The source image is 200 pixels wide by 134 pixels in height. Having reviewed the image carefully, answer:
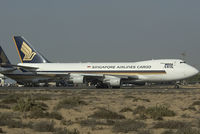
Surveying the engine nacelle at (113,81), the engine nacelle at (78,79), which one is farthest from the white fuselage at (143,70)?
the engine nacelle at (78,79)

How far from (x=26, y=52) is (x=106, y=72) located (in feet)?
63.8

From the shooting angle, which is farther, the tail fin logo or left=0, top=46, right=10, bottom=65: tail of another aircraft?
the tail fin logo

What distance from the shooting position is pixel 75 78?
59250mm

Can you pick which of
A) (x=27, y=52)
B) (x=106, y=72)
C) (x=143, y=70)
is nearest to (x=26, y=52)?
(x=27, y=52)

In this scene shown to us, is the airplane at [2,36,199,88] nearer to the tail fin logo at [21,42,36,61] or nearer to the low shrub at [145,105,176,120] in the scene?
the tail fin logo at [21,42,36,61]

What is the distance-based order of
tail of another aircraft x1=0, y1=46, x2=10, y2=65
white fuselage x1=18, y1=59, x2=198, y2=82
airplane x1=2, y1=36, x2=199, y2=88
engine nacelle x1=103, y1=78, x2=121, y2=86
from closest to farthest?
white fuselage x1=18, y1=59, x2=198, y2=82 < airplane x1=2, y1=36, x2=199, y2=88 < engine nacelle x1=103, y1=78, x2=121, y2=86 < tail of another aircraft x1=0, y1=46, x2=10, y2=65

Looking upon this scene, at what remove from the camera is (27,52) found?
70.8 m

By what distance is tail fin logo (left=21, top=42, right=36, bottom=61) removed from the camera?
70.2 m

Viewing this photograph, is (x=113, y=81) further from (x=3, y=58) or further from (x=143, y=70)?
(x=3, y=58)

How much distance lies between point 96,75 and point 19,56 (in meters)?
20.3

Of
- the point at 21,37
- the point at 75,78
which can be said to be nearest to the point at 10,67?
the point at 21,37

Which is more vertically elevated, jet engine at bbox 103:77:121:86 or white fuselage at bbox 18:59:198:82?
white fuselage at bbox 18:59:198:82

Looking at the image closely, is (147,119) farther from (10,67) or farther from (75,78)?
(10,67)

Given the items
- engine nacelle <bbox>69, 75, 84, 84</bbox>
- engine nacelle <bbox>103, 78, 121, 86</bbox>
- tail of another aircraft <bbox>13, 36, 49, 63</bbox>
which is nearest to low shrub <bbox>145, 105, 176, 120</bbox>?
engine nacelle <bbox>103, 78, 121, 86</bbox>
